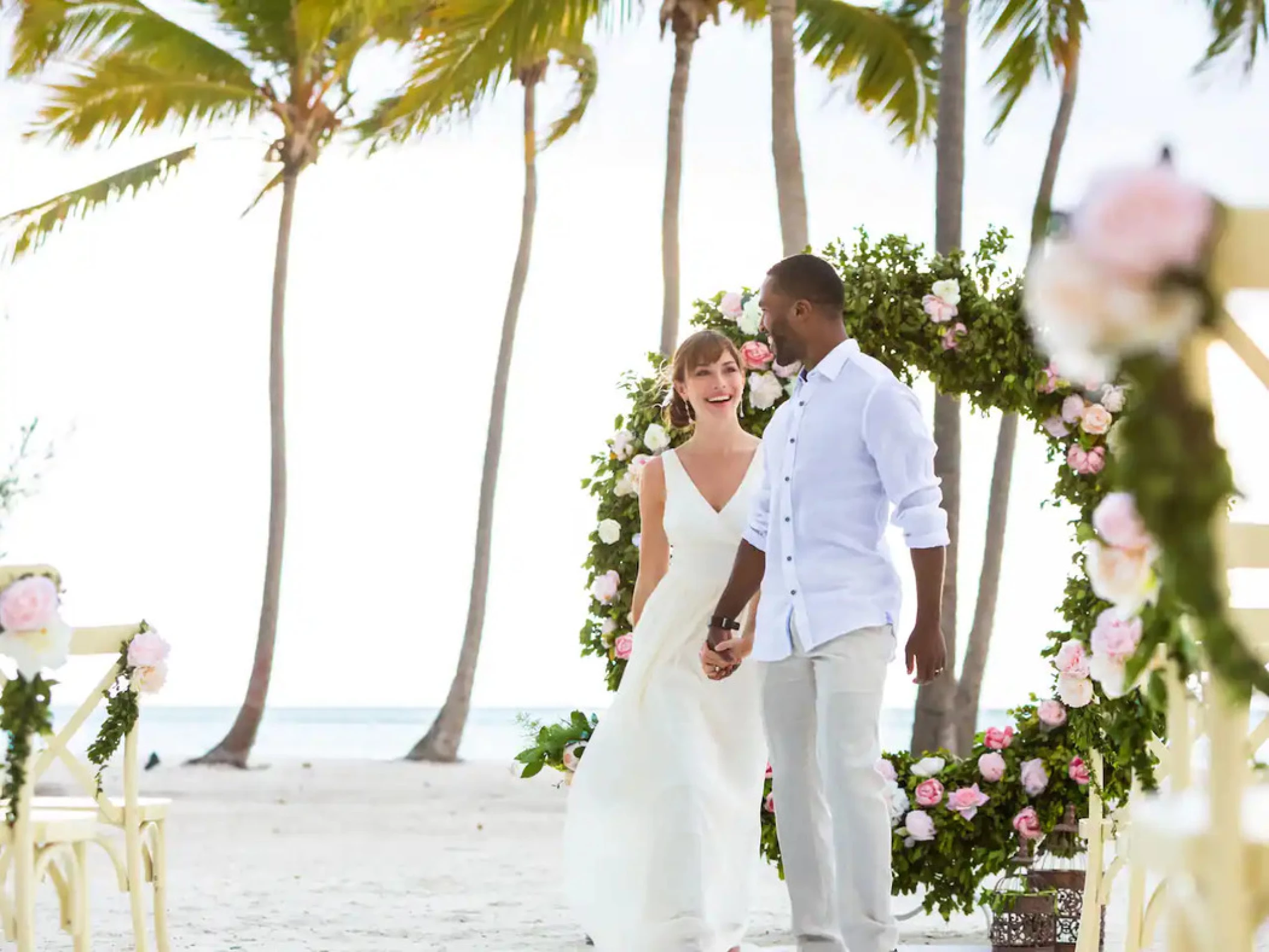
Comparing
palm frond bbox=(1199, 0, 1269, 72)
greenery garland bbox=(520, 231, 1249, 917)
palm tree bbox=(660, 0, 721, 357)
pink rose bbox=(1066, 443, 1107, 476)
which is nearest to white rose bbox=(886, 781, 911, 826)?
greenery garland bbox=(520, 231, 1249, 917)

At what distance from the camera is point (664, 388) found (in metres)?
6.83

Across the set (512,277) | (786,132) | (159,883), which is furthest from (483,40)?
(159,883)

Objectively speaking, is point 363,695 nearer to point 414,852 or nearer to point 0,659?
point 414,852

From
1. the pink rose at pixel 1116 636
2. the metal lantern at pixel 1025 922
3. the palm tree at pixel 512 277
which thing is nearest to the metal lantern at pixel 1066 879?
the metal lantern at pixel 1025 922

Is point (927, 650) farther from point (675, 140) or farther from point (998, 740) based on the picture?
point (675, 140)

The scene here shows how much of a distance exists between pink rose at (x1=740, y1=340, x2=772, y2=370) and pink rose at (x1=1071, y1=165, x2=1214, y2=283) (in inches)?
201

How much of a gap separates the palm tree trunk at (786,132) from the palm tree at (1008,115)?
2.78 metres

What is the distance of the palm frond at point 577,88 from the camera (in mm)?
19719

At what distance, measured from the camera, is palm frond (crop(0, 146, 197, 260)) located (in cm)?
1775

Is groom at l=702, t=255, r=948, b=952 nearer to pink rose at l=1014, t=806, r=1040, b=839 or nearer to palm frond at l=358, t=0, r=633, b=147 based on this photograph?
pink rose at l=1014, t=806, r=1040, b=839

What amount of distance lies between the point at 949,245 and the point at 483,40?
416 cm

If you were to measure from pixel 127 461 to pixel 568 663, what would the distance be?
11216mm

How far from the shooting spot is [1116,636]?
2652 mm

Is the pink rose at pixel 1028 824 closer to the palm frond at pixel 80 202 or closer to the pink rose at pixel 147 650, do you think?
the pink rose at pixel 147 650
